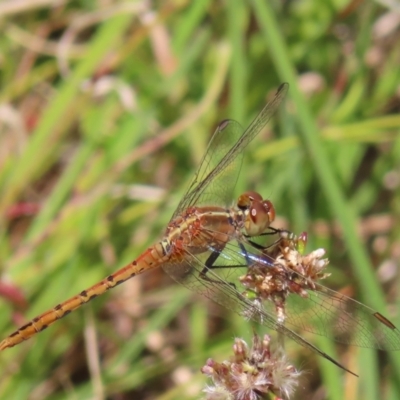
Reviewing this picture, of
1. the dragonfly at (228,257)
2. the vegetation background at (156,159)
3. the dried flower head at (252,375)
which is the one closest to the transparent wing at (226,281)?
the dragonfly at (228,257)

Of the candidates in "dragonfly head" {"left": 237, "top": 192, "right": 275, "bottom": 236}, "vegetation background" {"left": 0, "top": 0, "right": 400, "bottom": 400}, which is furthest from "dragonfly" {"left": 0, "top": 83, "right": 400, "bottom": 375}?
"vegetation background" {"left": 0, "top": 0, "right": 400, "bottom": 400}

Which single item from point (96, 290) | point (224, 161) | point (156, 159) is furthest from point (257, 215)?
point (156, 159)

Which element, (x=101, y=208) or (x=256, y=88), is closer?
(x=101, y=208)

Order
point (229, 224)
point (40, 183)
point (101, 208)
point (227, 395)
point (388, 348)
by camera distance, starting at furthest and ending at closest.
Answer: point (40, 183) → point (101, 208) → point (229, 224) → point (388, 348) → point (227, 395)

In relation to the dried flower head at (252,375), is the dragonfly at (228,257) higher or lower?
higher

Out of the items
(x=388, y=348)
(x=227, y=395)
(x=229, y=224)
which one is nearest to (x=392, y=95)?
(x=229, y=224)

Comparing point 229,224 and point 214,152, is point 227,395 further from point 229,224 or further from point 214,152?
point 214,152

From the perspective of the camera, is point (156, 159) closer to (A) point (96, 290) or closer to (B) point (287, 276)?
(A) point (96, 290)

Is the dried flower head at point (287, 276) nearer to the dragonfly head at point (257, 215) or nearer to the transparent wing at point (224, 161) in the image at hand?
the dragonfly head at point (257, 215)
